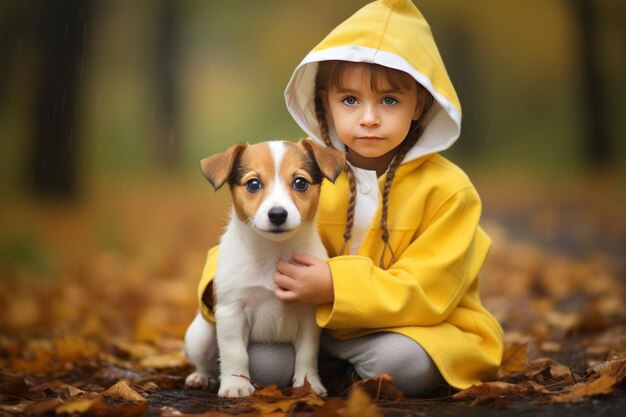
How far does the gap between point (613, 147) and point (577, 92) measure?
3.00ft

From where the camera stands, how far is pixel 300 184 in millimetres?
2758

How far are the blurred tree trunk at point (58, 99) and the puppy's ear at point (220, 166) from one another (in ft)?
19.2

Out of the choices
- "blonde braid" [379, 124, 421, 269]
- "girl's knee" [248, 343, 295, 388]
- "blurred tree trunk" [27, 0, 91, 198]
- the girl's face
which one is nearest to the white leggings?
"girl's knee" [248, 343, 295, 388]

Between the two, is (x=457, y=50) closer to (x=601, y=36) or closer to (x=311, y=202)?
(x=601, y=36)

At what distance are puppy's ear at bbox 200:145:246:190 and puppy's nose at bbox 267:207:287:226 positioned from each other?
0.26 meters

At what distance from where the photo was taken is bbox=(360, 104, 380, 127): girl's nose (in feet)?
9.84

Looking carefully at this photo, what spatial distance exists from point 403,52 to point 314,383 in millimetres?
1415

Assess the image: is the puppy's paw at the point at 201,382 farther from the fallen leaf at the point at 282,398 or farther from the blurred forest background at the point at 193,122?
the blurred forest background at the point at 193,122

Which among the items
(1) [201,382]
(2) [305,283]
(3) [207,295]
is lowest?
(1) [201,382]

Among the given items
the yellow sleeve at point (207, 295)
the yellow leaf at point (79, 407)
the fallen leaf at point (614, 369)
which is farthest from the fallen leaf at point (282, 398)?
the fallen leaf at point (614, 369)

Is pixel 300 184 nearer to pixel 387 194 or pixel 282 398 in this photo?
pixel 387 194

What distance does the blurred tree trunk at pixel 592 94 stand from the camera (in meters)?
9.92

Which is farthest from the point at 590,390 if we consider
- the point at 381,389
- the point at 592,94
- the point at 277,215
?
the point at 592,94

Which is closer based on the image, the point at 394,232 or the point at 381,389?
the point at 381,389
